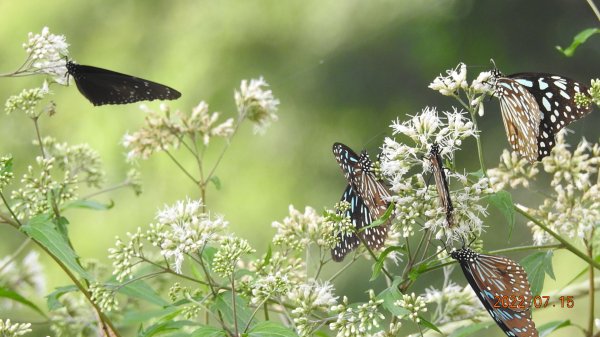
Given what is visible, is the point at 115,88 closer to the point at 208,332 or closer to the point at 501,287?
the point at 208,332

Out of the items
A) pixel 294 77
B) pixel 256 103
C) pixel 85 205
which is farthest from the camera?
pixel 294 77

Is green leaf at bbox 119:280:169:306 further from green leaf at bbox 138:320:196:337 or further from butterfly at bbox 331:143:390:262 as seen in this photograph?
butterfly at bbox 331:143:390:262

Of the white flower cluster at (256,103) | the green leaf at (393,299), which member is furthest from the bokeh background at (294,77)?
the green leaf at (393,299)

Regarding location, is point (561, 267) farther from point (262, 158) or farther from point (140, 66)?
point (140, 66)

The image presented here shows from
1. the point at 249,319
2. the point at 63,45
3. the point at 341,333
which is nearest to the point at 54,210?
the point at 63,45

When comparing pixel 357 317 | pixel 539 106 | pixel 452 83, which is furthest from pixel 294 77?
pixel 357 317
